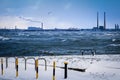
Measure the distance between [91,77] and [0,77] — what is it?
4646 mm

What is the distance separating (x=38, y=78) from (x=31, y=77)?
1.61ft

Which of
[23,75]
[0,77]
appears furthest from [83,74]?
[0,77]

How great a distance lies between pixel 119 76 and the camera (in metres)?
17.4

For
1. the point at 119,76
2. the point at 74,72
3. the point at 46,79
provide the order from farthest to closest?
the point at 74,72 < the point at 119,76 < the point at 46,79

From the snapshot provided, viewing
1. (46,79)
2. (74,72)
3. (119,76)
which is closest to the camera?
(46,79)

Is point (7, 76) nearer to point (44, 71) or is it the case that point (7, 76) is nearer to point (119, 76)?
point (44, 71)

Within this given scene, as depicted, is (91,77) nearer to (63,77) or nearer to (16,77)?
(63,77)

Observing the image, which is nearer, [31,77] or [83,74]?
[31,77]

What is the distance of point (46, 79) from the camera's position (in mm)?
16234

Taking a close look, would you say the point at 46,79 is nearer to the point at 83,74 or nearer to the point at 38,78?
the point at 38,78

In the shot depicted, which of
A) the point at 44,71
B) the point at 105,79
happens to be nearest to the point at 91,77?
the point at 105,79

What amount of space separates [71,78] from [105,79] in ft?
5.54

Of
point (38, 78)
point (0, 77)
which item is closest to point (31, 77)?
point (38, 78)

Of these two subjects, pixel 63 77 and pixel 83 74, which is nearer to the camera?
pixel 63 77
